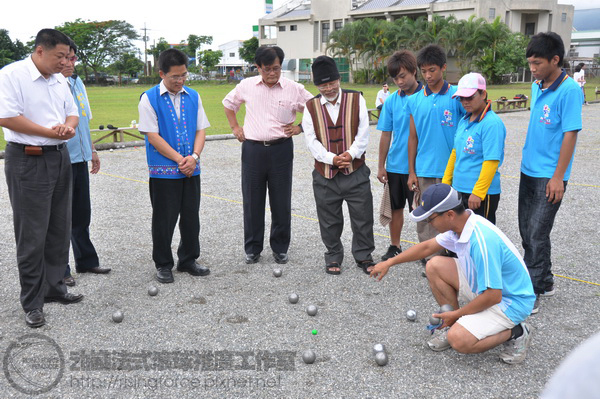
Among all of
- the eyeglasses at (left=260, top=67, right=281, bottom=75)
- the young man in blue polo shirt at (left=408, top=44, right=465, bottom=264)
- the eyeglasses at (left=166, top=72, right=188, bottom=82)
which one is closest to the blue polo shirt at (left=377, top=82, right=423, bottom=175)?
the young man in blue polo shirt at (left=408, top=44, right=465, bottom=264)

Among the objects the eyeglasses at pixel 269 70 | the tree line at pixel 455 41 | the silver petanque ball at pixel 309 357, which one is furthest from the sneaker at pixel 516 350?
the tree line at pixel 455 41

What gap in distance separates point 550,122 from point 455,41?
47.2 meters

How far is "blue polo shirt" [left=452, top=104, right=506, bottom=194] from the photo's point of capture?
4.73 m

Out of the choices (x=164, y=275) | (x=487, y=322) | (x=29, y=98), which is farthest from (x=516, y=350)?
(x=29, y=98)

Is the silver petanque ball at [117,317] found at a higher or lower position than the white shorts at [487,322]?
lower

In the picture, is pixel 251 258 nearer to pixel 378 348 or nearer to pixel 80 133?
pixel 80 133

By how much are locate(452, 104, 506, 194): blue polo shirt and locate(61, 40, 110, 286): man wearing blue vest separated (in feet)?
12.3

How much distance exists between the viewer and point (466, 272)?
3.98 meters

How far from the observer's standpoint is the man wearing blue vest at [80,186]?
5504 mm

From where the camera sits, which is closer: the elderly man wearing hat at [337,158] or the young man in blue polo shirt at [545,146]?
the young man in blue polo shirt at [545,146]

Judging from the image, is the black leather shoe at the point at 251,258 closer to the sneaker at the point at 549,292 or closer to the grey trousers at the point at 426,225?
the grey trousers at the point at 426,225

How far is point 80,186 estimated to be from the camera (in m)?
5.65

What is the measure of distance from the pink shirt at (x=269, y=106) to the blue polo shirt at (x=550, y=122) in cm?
239

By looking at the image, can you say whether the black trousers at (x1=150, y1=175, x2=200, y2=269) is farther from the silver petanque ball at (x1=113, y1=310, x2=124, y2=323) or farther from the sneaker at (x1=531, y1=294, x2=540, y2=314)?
the sneaker at (x1=531, y1=294, x2=540, y2=314)
